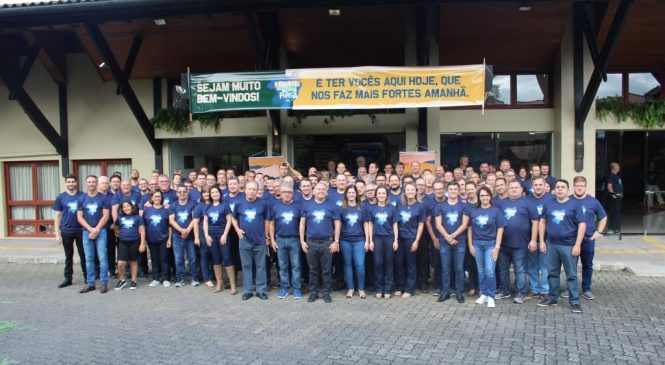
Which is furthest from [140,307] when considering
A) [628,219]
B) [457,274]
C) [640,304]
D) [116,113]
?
→ [628,219]

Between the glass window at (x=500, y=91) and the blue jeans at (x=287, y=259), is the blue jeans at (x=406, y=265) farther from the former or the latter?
the glass window at (x=500, y=91)

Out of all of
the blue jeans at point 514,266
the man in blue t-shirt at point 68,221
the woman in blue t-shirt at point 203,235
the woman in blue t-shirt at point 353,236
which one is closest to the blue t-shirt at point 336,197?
the woman in blue t-shirt at point 353,236

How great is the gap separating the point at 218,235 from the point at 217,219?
0.83 feet

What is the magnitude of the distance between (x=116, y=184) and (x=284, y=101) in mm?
3622

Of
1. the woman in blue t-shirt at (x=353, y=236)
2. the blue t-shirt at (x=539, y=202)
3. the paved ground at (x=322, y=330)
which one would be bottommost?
the paved ground at (x=322, y=330)

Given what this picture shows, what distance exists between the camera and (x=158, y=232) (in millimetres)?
7617

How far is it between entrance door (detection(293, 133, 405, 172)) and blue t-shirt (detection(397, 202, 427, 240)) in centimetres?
514

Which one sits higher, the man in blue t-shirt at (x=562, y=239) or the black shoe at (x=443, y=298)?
the man in blue t-shirt at (x=562, y=239)

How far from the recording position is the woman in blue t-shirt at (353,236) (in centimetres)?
666

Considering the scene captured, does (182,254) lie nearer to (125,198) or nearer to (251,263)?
(125,198)

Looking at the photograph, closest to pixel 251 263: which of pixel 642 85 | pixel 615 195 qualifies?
pixel 615 195

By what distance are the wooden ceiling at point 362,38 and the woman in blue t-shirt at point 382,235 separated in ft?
17.4

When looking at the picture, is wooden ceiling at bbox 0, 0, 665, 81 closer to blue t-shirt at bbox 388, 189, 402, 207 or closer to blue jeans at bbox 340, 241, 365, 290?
blue t-shirt at bbox 388, 189, 402, 207

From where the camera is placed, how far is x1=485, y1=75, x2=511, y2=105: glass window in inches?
460
